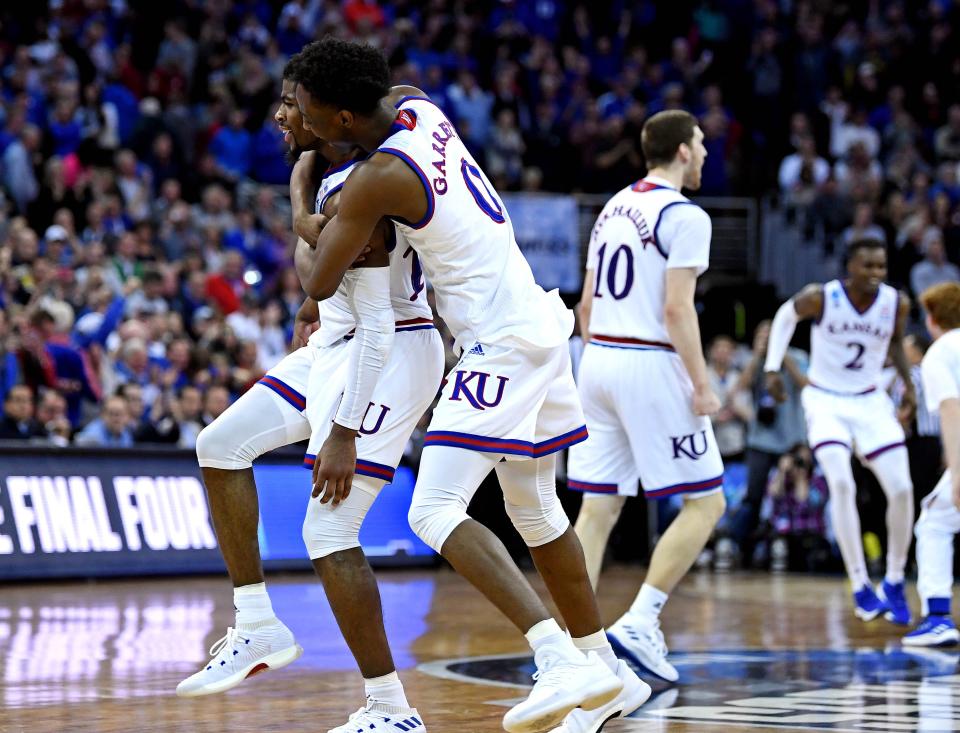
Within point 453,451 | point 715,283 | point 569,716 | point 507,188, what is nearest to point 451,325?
point 453,451

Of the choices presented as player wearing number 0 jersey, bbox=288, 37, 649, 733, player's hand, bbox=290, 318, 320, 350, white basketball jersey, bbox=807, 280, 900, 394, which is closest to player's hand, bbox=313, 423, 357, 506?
player wearing number 0 jersey, bbox=288, 37, 649, 733

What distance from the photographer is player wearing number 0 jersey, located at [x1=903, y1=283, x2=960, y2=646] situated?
8031mm

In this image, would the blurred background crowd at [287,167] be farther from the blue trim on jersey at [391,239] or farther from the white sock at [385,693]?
the white sock at [385,693]

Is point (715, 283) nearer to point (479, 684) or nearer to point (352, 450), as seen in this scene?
point (479, 684)

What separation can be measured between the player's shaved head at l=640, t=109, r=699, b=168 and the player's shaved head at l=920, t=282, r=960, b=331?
6.35 feet

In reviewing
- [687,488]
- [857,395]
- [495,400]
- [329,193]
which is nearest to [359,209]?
[329,193]

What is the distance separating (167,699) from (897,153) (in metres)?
15.5

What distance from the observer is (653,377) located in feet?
23.2

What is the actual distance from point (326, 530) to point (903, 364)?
575 centimetres

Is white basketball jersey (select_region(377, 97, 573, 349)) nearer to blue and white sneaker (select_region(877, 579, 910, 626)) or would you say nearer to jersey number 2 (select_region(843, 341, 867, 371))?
blue and white sneaker (select_region(877, 579, 910, 626))

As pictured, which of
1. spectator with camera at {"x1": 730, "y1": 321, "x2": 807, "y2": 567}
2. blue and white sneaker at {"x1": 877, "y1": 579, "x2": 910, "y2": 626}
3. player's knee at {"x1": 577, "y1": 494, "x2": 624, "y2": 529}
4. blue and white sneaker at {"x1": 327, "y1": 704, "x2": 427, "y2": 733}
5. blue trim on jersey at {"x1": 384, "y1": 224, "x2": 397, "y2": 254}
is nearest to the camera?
blue and white sneaker at {"x1": 327, "y1": 704, "x2": 427, "y2": 733}

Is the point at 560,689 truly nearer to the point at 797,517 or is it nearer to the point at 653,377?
the point at 653,377

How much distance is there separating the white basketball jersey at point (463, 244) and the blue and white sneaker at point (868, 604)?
478 centimetres

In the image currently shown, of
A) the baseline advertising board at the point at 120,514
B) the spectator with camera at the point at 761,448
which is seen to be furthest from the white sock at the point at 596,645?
the spectator with camera at the point at 761,448
